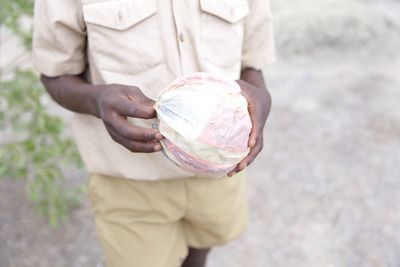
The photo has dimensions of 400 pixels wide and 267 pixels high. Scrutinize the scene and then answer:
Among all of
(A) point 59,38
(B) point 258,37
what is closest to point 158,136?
(A) point 59,38

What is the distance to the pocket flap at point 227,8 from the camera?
143 centimetres

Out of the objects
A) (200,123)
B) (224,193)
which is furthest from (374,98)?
(200,123)

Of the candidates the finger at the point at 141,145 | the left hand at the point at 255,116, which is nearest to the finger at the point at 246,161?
the left hand at the point at 255,116

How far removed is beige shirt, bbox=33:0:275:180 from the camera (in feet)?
4.54

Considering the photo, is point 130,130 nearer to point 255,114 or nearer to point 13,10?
point 255,114

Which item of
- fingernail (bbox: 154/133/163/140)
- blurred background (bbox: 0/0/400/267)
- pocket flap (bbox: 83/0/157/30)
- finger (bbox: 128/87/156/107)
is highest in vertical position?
pocket flap (bbox: 83/0/157/30)

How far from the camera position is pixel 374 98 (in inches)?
147

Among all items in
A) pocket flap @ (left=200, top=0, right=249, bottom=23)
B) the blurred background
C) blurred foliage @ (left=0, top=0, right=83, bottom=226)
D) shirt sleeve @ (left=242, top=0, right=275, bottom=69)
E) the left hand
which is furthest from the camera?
the blurred background

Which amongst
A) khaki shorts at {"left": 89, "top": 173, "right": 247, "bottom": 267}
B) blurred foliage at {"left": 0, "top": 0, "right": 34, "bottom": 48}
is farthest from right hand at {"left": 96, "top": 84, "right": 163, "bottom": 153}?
blurred foliage at {"left": 0, "top": 0, "right": 34, "bottom": 48}

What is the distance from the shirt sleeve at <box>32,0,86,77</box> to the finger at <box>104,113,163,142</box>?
0.32 metres

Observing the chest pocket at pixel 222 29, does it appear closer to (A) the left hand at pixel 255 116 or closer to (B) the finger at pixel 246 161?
(A) the left hand at pixel 255 116

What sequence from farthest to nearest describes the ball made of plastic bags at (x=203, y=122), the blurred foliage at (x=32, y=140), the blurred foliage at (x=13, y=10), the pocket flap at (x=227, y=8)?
the blurred foliage at (x=32, y=140) < the blurred foliage at (x=13, y=10) < the pocket flap at (x=227, y=8) < the ball made of plastic bags at (x=203, y=122)

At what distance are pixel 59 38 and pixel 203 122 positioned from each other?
0.53 meters

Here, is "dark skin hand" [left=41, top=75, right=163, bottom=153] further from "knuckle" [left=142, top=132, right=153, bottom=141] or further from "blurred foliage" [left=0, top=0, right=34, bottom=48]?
"blurred foliage" [left=0, top=0, right=34, bottom=48]
